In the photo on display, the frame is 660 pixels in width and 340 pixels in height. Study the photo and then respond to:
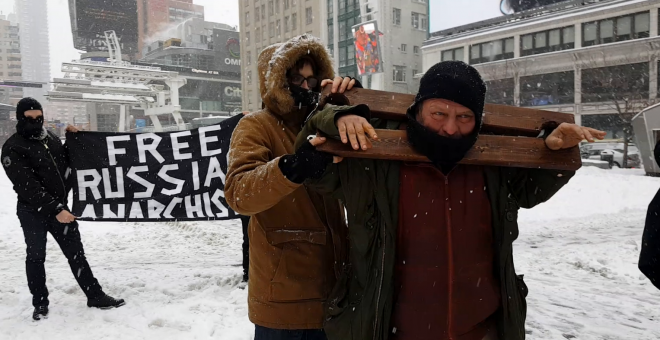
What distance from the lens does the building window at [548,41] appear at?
4016 centimetres

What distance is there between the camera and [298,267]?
2061mm

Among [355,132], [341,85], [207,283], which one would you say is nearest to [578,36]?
[207,283]

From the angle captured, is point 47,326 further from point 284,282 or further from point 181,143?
point 284,282

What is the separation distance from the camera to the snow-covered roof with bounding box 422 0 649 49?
3772 centimetres

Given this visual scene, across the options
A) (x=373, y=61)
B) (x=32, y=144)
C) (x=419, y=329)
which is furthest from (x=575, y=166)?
(x=373, y=61)

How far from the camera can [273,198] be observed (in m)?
1.76

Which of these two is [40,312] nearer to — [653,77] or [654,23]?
[653,77]

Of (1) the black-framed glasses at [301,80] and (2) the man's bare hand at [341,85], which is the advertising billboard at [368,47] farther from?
(2) the man's bare hand at [341,85]

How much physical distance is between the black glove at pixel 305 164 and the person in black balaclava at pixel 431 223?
0.21 feet

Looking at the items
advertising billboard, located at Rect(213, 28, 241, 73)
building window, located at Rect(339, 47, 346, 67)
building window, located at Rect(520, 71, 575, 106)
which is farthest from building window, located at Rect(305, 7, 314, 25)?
advertising billboard, located at Rect(213, 28, 241, 73)

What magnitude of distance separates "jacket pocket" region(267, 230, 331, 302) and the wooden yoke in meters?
0.55

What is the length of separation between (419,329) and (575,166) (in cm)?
89

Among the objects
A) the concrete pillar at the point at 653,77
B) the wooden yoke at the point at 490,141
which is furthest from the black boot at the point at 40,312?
the concrete pillar at the point at 653,77

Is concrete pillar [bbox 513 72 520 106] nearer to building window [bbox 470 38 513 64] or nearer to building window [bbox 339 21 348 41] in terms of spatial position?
building window [bbox 470 38 513 64]
